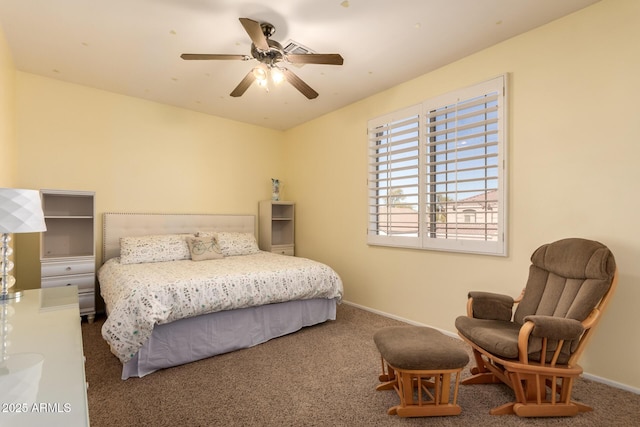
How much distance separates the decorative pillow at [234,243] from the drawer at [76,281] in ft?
3.98

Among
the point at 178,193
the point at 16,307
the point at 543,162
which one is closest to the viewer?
the point at 16,307

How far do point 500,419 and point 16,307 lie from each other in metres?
2.78

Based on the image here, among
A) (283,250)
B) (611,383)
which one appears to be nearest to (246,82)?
(283,250)

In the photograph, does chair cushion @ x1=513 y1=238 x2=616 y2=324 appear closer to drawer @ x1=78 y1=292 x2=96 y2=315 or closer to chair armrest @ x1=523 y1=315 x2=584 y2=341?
chair armrest @ x1=523 y1=315 x2=584 y2=341

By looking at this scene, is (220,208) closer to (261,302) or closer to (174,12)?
(261,302)

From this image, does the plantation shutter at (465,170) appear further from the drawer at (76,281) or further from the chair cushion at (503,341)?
the drawer at (76,281)

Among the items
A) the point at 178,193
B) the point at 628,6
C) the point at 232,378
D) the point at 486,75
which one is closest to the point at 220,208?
the point at 178,193

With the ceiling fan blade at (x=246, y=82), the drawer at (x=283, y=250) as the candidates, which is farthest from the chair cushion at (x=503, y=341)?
the drawer at (x=283, y=250)

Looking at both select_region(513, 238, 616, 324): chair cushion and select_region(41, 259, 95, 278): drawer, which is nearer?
select_region(513, 238, 616, 324): chair cushion

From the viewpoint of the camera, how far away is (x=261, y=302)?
2871mm

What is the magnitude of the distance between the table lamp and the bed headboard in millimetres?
2037

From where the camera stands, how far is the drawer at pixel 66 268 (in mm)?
3196

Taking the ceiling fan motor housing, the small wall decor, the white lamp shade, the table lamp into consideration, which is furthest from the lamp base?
the small wall decor

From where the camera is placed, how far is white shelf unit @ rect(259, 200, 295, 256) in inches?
194
